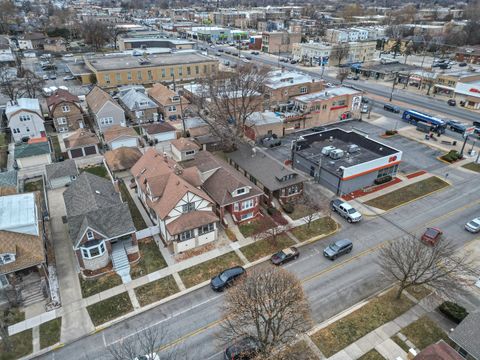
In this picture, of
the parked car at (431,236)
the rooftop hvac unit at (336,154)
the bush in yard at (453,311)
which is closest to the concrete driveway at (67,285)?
the bush in yard at (453,311)

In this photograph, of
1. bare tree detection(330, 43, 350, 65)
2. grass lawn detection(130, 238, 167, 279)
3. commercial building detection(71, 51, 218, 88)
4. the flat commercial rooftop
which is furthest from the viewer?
bare tree detection(330, 43, 350, 65)

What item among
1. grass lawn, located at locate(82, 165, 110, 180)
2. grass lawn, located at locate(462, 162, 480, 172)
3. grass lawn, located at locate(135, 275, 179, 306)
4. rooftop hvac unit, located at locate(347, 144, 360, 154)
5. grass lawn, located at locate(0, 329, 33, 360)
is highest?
rooftop hvac unit, located at locate(347, 144, 360, 154)

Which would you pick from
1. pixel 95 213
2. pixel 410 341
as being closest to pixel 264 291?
pixel 410 341

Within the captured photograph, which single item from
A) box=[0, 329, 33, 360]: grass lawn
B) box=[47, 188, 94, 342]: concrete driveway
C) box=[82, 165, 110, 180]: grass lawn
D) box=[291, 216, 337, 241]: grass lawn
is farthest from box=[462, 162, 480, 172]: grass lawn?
box=[0, 329, 33, 360]: grass lawn

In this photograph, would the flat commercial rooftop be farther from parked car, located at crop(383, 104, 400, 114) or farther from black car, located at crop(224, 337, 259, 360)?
black car, located at crop(224, 337, 259, 360)

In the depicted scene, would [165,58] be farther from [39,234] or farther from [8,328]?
[8,328]

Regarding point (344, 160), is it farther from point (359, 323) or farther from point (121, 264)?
point (121, 264)

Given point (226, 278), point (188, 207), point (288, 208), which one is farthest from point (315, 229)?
point (188, 207)
